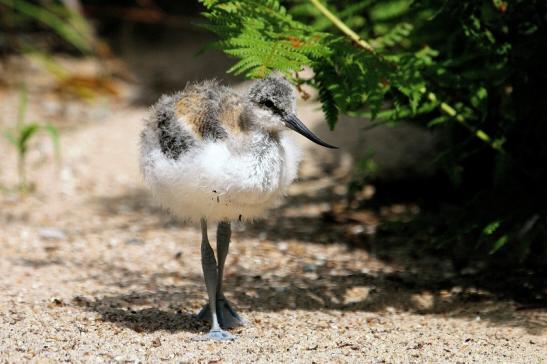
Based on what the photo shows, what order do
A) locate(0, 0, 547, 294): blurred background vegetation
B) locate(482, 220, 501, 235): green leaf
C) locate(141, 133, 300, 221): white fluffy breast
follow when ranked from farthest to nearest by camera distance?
locate(482, 220, 501, 235): green leaf
locate(0, 0, 547, 294): blurred background vegetation
locate(141, 133, 300, 221): white fluffy breast

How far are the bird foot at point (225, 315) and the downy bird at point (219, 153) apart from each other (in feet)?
0.10

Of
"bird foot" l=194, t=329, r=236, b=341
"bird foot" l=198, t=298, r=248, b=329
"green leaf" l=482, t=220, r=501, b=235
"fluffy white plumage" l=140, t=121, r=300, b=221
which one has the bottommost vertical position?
"bird foot" l=194, t=329, r=236, b=341

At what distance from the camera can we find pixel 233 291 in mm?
4695

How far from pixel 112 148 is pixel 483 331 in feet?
14.5

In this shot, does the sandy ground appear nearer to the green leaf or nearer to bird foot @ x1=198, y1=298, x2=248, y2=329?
bird foot @ x1=198, y1=298, x2=248, y2=329

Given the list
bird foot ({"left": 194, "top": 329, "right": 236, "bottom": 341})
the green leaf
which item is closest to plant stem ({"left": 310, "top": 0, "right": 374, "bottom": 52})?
the green leaf

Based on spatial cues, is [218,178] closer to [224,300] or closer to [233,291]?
[224,300]

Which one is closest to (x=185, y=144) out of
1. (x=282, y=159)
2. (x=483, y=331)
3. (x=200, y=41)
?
(x=282, y=159)

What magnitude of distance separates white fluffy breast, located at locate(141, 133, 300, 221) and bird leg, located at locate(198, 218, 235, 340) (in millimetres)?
191

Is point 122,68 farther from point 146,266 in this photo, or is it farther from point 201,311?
point 201,311

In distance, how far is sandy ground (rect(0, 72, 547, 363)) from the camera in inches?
144

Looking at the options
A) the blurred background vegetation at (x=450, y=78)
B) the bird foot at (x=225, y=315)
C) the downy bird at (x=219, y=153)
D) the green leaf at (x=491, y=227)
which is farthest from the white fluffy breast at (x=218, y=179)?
the green leaf at (x=491, y=227)

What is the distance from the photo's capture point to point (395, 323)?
4.16 meters

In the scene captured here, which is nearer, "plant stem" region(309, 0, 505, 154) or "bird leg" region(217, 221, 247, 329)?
"bird leg" region(217, 221, 247, 329)
